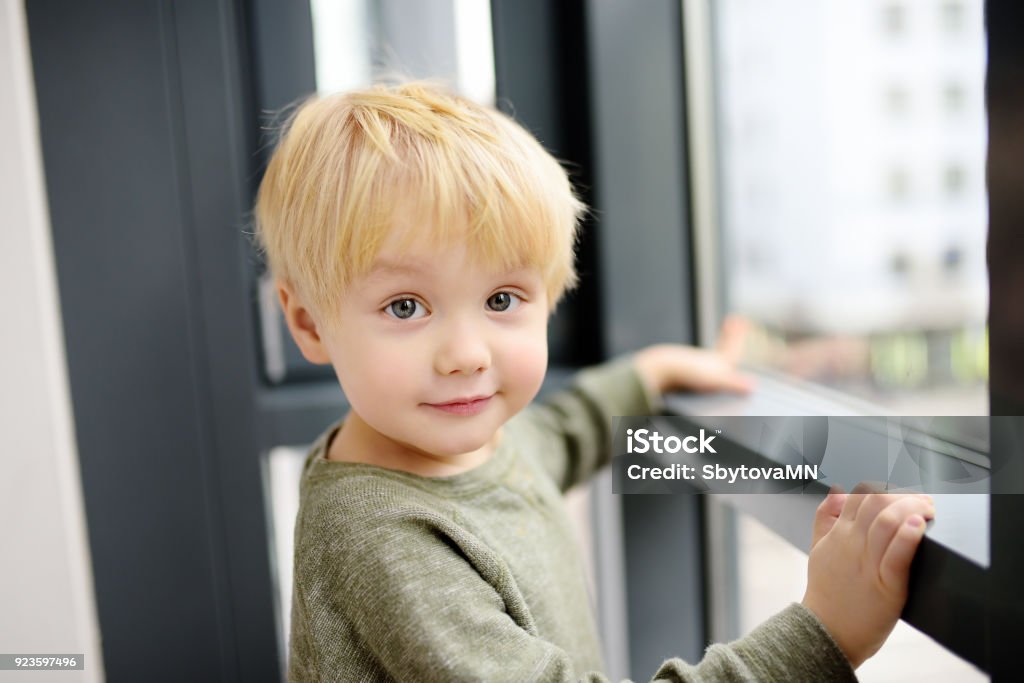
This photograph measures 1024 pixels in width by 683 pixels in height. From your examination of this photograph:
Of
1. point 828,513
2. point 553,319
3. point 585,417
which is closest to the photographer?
point 828,513

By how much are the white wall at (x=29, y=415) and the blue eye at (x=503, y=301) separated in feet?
1.51

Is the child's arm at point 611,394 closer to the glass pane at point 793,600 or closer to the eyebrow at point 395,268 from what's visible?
the glass pane at point 793,600

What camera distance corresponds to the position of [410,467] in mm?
751

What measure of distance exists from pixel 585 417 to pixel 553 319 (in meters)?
0.19

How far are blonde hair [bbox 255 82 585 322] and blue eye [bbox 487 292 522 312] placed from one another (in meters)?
0.03

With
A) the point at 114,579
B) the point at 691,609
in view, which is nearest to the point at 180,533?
the point at 114,579

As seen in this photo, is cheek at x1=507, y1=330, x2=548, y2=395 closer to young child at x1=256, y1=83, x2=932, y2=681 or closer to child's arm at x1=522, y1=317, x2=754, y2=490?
young child at x1=256, y1=83, x2=932, y2=681

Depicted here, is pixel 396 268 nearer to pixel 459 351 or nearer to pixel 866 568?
Result: pixel 459 351

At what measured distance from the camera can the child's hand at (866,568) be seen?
0.57 m

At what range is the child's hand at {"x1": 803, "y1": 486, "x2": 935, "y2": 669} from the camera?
571mm

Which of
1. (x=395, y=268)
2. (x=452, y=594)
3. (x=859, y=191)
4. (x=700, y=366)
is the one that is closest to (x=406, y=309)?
(x=395, y=268)

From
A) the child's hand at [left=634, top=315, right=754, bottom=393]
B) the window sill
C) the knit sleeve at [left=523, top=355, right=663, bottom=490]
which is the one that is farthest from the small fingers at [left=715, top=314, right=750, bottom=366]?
the window sill

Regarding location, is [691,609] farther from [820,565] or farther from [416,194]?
[416,194]

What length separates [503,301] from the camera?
718 millimetres
